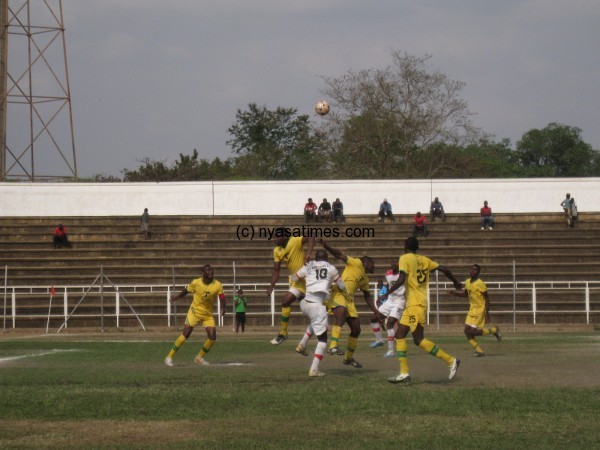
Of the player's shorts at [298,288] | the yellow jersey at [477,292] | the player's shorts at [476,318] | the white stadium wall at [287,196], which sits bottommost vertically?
the player's shorts at [476,318]

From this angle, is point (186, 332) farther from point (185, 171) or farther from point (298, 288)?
point (185, 171)

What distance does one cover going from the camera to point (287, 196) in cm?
5225

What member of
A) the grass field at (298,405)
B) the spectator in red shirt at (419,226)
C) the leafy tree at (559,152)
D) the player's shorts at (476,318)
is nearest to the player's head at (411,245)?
the grass field at (298,405)

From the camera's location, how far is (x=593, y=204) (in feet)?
169

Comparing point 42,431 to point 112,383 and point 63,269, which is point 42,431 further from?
point 63,269

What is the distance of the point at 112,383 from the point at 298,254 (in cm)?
630

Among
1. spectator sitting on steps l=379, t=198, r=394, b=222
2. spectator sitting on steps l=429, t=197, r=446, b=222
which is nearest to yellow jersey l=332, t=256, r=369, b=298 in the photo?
spectator sitting on steps l=379, t=198, r=394, b=222

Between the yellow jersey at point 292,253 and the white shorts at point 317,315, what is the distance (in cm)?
433

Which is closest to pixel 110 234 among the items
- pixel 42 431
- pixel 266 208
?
pixel 266 208

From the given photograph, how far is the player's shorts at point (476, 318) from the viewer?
22.9 metres

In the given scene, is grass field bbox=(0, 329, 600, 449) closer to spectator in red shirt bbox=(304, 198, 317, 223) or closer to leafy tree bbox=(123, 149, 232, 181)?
spectator in red shirt bbox=(304, 198, 317, 223)

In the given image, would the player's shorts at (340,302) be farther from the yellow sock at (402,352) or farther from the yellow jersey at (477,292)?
the yellow jersey at (477,292)

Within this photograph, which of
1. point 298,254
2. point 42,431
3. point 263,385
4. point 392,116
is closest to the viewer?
point 42,431

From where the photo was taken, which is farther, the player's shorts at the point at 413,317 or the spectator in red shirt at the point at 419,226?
the spectator in red shirt at the point at 419,226
